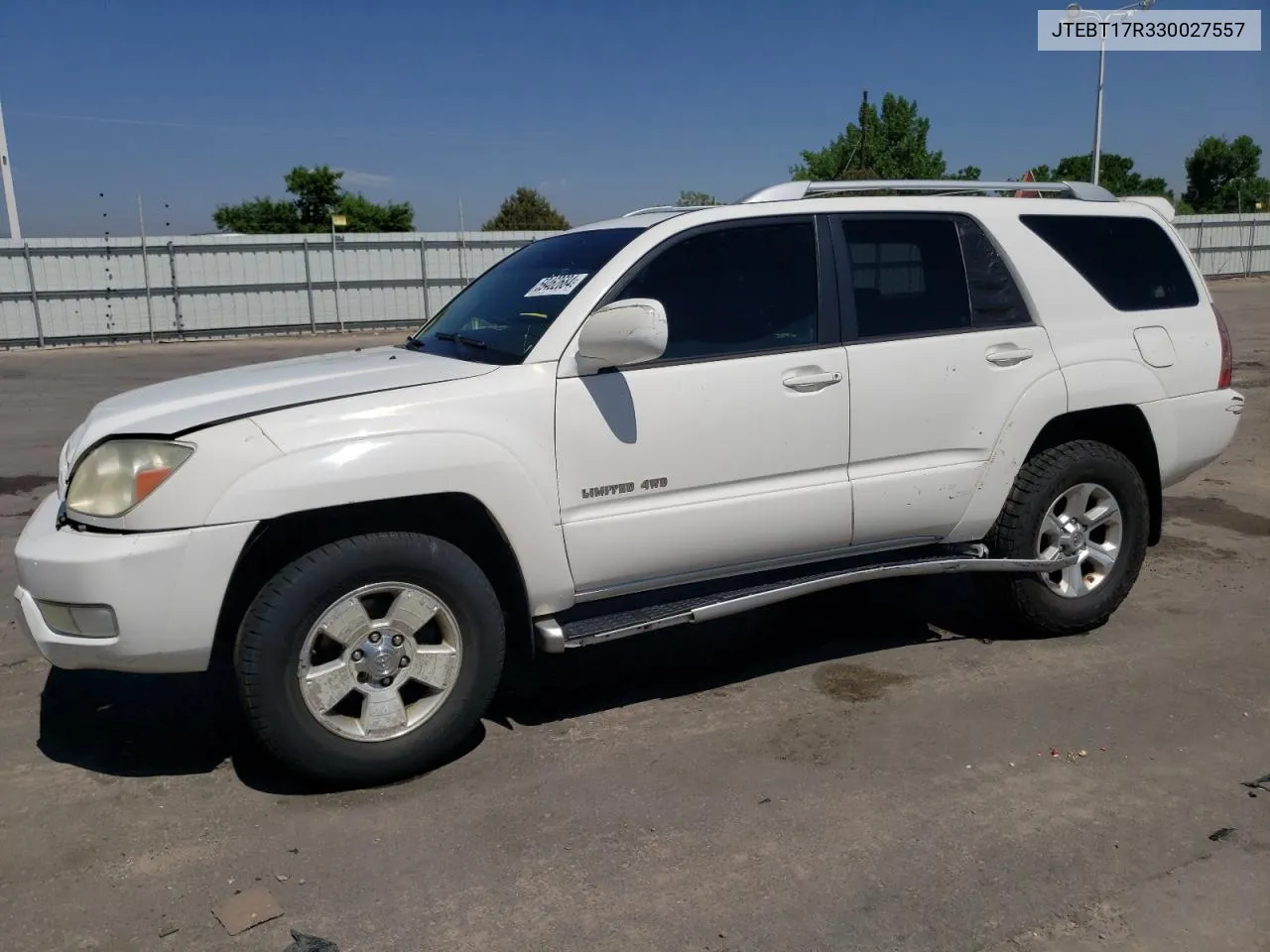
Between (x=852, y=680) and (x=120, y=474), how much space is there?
286 cm

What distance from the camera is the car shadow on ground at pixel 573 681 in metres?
3.89

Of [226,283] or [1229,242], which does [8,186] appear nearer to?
[226,283]

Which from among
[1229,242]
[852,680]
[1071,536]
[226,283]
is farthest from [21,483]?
[1229,242]

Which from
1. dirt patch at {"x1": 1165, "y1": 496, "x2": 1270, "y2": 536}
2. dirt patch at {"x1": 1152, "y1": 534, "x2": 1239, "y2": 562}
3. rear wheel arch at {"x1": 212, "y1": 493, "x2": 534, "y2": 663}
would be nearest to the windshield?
rear wheel arch at {"x1": 212, "y1": 493, "x2": 534, "y2": 663}

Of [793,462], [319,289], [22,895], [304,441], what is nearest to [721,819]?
[793,462]

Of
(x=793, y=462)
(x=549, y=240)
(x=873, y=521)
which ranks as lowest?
(x=873, y=521)

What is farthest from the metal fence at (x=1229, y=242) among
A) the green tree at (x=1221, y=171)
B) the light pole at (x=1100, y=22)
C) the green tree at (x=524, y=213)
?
the green tree at (x=1221, y=171)

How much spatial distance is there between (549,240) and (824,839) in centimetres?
274

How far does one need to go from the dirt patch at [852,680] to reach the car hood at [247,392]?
190 centimetres

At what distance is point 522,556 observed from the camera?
369 centimetres

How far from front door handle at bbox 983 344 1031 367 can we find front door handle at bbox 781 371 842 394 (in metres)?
0.77

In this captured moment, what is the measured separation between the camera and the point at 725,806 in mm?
3465

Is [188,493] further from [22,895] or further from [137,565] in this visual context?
[22,895]

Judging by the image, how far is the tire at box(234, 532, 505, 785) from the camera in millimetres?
3354
